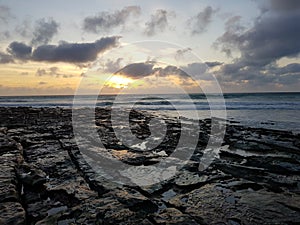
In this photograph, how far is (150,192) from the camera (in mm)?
4352

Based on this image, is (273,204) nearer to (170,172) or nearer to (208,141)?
(170,172)

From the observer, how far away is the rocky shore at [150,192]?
332 cm

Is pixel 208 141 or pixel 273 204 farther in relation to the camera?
pixel 208 141

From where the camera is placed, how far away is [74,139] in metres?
9.07

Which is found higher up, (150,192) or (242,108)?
(242,108)

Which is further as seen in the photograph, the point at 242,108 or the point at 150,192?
the point at 242,108

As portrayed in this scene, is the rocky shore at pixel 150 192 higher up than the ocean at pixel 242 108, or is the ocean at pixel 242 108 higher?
the ocean at pixel 242 108

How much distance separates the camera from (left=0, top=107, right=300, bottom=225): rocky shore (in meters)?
3.32

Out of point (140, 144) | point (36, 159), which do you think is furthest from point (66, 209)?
point (140, 144)

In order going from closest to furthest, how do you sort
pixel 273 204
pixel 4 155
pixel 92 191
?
pixel 273 204, pixel 92 191, pixel 4 155

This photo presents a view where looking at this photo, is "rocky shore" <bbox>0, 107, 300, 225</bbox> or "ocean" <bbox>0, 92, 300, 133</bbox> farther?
"ocean" <bbox>0, 92, 300, 133</bbox>

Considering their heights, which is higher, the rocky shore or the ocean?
the ocean

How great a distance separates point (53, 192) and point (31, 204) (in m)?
0.47

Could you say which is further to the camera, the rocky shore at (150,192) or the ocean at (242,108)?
the ocean at (242,108)
